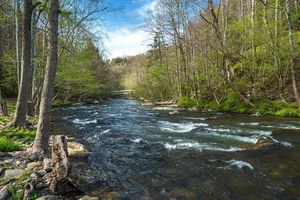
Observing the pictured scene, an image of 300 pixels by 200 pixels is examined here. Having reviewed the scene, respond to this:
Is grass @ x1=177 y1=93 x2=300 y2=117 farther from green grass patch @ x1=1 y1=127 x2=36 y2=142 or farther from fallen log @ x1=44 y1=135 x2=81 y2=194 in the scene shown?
fallen log @ x1=44 y1=135 x2=81 y2=194

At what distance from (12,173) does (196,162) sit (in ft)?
17.1

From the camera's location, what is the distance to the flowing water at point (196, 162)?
6801mm

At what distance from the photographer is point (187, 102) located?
28031mm

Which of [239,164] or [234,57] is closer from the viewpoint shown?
[239,164]

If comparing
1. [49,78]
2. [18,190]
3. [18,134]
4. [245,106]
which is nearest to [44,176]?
[18,190]

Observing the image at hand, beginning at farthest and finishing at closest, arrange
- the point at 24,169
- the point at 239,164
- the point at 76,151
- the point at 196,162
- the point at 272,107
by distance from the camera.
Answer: the point at 272,107
the point at 76,151
the point at 196,162
the point at 239,164
the point at 24,169

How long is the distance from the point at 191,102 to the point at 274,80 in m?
7.56

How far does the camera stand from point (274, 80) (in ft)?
79.2

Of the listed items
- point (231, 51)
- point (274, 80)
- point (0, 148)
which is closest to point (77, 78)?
point (231, 51)

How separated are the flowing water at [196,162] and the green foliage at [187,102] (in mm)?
11586

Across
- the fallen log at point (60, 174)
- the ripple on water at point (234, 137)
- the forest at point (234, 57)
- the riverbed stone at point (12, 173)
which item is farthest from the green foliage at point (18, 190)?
the forest at point (234, 57)

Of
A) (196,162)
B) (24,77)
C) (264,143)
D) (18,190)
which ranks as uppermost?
(24,77)

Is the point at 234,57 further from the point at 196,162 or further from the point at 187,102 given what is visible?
the point at 196,162

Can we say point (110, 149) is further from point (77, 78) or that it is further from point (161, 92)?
point (161, 92)
